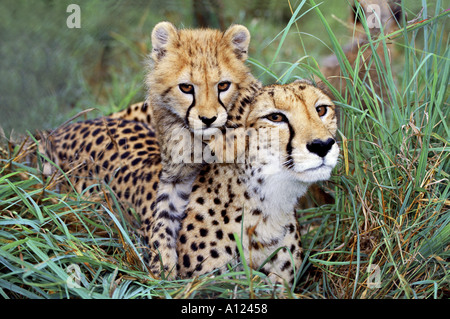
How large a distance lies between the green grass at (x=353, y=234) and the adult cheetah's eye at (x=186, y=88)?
0.35m

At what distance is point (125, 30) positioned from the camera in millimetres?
4758

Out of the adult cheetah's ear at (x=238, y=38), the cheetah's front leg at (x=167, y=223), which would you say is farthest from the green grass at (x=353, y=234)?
the adult cheetah's ear at (x=238, y=38)

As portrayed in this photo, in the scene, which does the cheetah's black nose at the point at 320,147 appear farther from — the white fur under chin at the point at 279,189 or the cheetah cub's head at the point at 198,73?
the cheetah cub's head at the point at 198,73

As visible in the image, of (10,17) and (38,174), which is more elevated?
(10,17)

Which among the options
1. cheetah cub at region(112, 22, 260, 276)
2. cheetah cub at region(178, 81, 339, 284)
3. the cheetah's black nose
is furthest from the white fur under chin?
cheetah cub at region(112, 22, 260, 276)

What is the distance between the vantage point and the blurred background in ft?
10.5

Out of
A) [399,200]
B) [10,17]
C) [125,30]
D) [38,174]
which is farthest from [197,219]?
[125,30]

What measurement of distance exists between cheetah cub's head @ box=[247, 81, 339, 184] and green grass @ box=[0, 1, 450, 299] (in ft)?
0.58

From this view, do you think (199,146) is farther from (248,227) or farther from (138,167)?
(138,167)

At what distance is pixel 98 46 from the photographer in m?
4.66

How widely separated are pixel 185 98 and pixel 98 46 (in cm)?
267

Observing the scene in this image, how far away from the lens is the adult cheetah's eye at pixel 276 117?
206cm

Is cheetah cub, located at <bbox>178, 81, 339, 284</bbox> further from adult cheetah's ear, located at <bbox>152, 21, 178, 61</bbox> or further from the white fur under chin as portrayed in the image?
adult cheetah's ear, located at <bbox>152, 21, 178, 61</bbox>
